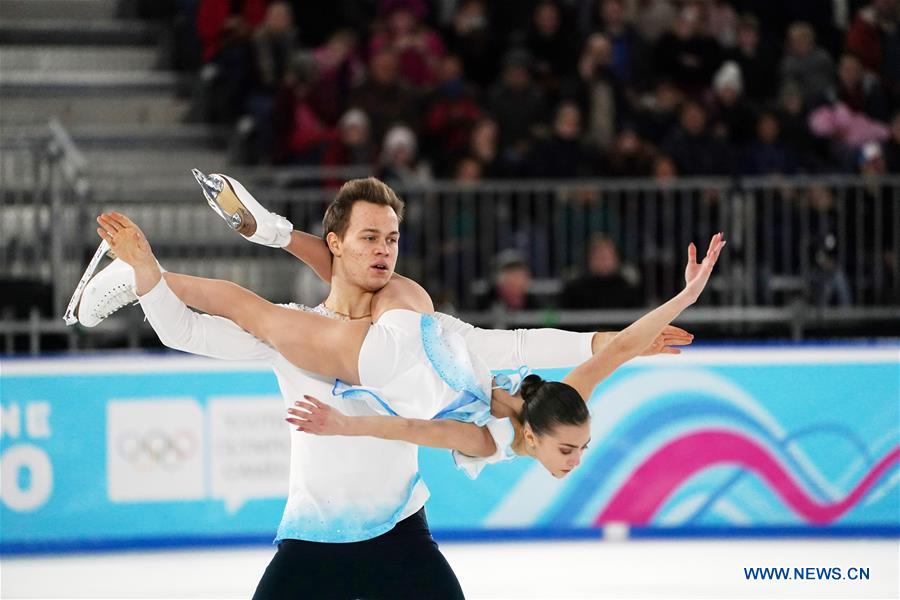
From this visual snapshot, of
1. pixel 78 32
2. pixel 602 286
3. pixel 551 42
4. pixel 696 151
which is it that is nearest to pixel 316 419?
pixel 602 286

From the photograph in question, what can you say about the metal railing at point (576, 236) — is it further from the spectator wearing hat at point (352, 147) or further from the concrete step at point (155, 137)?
the concrete step at point (155, 137)

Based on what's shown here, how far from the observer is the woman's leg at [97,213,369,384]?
426 cm

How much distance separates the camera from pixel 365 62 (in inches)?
486

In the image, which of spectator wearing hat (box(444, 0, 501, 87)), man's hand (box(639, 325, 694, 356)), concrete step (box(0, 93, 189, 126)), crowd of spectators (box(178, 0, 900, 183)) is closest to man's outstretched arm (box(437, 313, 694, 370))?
man's hand (box(639, 325, 694, 356))

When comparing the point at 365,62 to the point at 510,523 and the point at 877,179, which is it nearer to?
the point at 877,179

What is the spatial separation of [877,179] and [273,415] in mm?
4642

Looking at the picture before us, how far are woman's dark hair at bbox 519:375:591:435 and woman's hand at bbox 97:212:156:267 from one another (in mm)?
1219

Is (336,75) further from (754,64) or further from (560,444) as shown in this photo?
(560,444)

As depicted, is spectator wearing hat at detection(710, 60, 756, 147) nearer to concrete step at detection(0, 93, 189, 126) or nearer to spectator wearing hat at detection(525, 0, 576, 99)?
spectator wearing hat at detection(525, 0, 576, 99)

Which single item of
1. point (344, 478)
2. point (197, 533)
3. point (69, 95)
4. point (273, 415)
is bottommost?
point (197, 533)

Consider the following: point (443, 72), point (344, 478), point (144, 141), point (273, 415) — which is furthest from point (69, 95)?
point (344, 478)

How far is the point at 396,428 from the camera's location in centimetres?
405

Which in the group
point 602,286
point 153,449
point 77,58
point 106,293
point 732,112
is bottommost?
point 153,449

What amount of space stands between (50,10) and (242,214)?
9.39 metres
